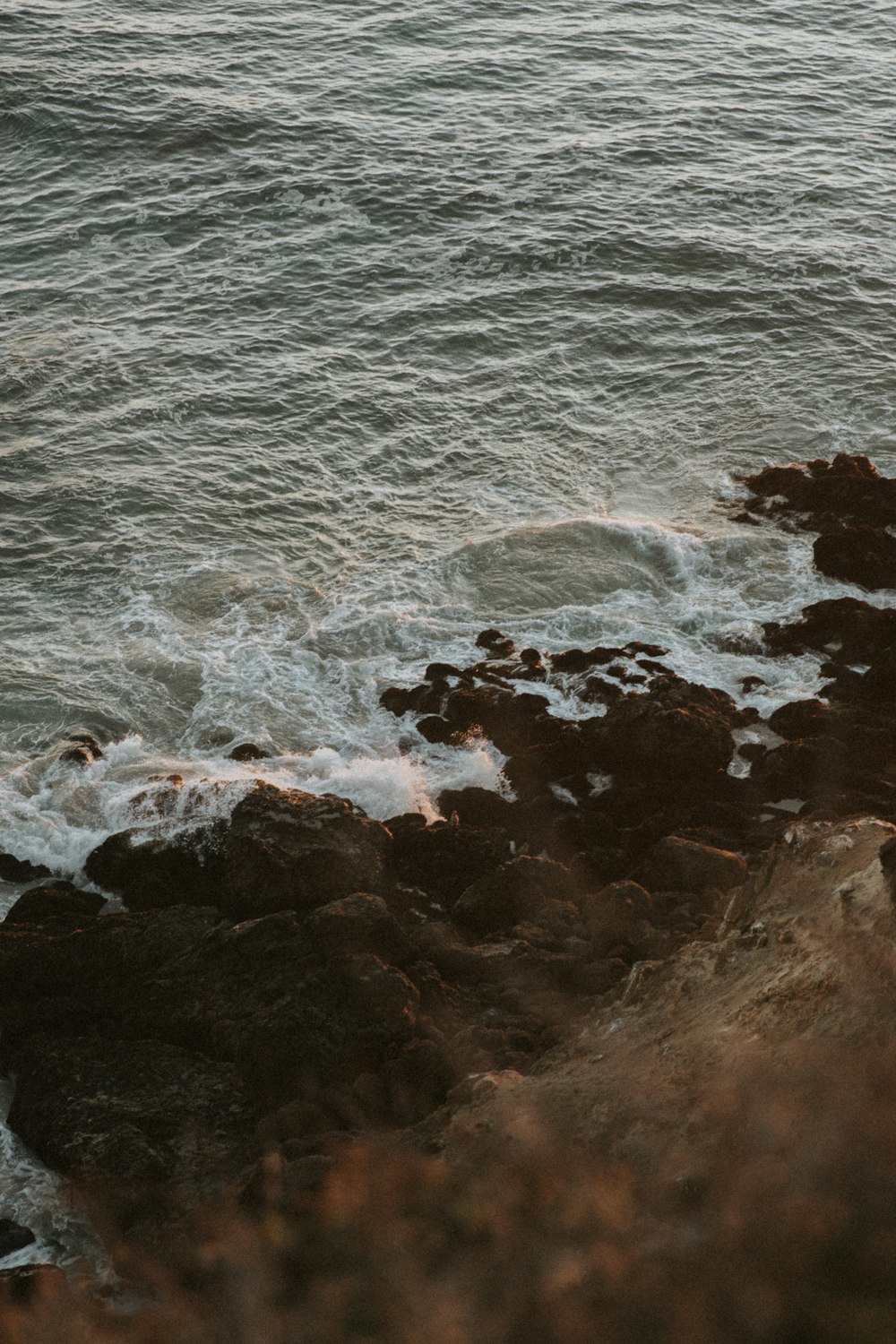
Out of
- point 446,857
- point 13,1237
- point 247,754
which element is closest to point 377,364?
point 247,754

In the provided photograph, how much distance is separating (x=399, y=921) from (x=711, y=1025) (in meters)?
3.81

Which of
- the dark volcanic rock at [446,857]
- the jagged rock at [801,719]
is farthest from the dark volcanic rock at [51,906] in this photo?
the jagged rock at [801,719]

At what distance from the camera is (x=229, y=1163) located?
9.29 metres

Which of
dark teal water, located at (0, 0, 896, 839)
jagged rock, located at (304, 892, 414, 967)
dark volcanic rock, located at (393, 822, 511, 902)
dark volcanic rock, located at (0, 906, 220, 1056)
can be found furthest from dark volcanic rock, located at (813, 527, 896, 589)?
dark volcanic rock, located at (0, 906, 220, 1056)

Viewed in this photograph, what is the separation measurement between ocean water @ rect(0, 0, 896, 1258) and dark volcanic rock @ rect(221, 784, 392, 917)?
1154 millimetres

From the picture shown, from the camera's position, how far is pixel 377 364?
24000 mm

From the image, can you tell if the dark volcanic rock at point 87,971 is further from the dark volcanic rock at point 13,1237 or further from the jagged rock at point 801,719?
the jagged rock at point 801,719

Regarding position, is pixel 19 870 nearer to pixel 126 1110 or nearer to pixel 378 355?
pixel 126 1110

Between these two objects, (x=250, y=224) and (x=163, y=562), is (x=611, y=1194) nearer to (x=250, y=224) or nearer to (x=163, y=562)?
(x=163, y=562)

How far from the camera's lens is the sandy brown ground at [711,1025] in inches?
313

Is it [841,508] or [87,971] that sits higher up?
[841,508]

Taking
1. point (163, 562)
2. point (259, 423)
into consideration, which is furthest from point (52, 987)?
point (259, 423)

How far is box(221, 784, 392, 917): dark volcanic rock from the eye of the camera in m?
11.7

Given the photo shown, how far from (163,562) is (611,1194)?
1332 centimetres
